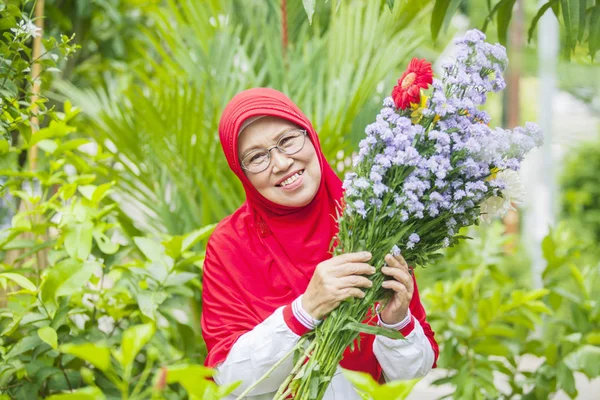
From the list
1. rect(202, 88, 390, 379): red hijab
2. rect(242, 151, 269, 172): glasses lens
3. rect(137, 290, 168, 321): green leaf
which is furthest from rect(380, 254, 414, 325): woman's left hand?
rect(137, 290, 168, 321): green leaf

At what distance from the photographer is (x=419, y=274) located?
3.68 metres

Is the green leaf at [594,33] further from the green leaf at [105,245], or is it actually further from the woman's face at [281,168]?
the green leaf at [105,245]

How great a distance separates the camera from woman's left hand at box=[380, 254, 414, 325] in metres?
1.52

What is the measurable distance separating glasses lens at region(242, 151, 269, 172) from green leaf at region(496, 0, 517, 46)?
804 millimetres

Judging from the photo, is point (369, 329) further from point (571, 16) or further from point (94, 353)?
point (571, 16)

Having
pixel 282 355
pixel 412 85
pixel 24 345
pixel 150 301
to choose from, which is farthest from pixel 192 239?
pixel 412 85

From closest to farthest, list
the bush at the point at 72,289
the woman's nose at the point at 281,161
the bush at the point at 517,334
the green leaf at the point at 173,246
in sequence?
1. the woman's nose at the point at 281,161
2. the bush at the point at 72,289
3. the green leaf at the point at 173,246
4. the bush at the point at 517,334

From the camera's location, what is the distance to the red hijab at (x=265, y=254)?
1706 millimetres

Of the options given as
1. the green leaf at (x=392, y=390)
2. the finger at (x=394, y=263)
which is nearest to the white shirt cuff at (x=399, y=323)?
the finger at (x=394, y=263)

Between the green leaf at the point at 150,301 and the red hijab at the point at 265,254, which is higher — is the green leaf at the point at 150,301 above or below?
below

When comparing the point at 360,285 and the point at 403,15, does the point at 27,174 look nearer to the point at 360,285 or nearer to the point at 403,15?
the point at 360,285

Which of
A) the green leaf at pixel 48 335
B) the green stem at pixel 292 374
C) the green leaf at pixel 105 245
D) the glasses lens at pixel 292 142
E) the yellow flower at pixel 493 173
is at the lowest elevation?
the green stem at pixel 292 374

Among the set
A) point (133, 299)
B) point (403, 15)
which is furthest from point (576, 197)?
point (133, 299)

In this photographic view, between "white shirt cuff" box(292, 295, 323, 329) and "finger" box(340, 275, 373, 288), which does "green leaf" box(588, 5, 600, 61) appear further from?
"white shirt cuff" box(292, 295, 323, 329)
